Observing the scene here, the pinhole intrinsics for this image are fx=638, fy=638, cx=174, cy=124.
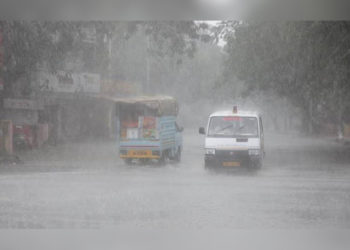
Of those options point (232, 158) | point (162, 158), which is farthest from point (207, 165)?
point (162, 158)

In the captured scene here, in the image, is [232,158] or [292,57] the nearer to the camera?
[232,158]

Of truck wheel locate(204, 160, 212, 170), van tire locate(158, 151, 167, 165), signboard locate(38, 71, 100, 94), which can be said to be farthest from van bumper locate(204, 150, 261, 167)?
signboard locate(38, 71, 100, 94)

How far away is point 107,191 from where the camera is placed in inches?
587

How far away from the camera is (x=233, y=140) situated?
19.1m

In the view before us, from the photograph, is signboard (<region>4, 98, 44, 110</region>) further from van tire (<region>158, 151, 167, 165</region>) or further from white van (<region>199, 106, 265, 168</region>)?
white van (<region>199, 106, 265, 168</region>)

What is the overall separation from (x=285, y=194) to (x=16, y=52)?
571 inches

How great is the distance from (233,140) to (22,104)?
13048mm

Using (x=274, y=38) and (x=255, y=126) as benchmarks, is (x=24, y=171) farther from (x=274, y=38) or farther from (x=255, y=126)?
(x=274, y=38)

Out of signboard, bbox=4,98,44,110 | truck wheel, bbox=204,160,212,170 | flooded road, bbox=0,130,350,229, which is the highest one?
signboard, bbox=4,98,44,110

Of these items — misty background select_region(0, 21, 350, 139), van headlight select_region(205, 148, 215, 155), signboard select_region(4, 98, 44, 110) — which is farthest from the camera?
signboard select_region(4, 98, 44, 110)

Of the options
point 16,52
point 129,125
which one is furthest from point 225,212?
point 16,52

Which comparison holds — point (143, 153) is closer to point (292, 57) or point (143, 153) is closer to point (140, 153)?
point (140, 153)

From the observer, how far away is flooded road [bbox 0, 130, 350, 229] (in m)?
10.7

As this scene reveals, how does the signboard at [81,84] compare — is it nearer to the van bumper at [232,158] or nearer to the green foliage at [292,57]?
the green foliage at [292,57]
